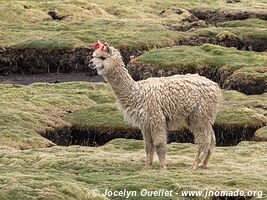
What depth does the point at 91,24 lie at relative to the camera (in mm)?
70812

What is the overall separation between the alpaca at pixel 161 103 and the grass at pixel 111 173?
39.5 inches

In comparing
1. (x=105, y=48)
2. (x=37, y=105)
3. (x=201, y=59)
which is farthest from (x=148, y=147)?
(x=201, y=59)

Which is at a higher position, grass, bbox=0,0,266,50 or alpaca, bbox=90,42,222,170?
alpaca, bbox=90,42,222,170

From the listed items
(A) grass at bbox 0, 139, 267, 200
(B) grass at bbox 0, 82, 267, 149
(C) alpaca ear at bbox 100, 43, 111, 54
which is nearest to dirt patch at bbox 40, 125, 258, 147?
(B) grass at bbox 0, 82, 267, 149

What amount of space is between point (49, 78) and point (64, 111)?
17.6m

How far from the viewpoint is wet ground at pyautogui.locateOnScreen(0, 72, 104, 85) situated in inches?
2159

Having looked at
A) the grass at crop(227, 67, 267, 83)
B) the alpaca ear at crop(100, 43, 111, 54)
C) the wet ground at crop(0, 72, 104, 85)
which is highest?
the alpaca ear at crop(100, 43, 111, 54)

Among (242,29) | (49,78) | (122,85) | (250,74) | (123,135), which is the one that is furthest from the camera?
(242,29)

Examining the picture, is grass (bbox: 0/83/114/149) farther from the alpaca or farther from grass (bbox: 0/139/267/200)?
the alpaca

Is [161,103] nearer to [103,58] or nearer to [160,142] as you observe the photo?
[160,142]

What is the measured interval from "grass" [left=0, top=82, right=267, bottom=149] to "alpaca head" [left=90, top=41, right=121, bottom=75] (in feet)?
27.4

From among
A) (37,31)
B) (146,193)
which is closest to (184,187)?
(146,193)

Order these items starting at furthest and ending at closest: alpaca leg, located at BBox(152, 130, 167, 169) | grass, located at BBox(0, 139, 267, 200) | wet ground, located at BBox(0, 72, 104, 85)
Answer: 1. wet ground, located at BBox(0, 72, 104, 85)
2. alpaca leg, located at BBox(152, 130, 167, 169)
3. grass, located at BBox(0, 139, 267, 200)

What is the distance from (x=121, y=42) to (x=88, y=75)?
673 centimetres
